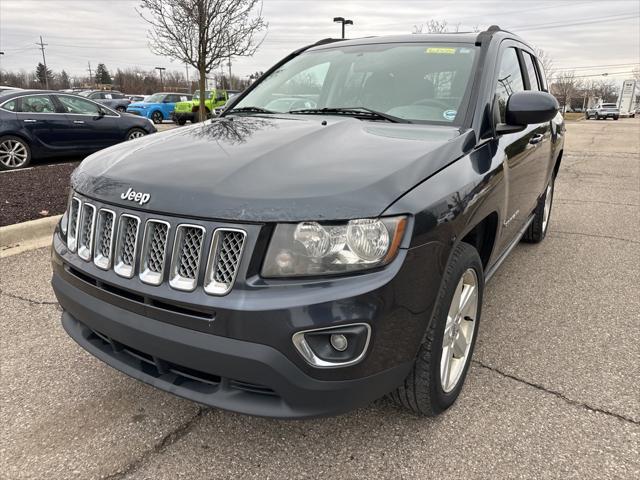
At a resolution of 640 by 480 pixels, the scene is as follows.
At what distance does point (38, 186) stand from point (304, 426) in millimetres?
5727

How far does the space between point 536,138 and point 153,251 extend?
115 inches

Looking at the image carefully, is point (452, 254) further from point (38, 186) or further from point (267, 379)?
point (38, 186)

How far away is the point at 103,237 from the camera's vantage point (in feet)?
6.86

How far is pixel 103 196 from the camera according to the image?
209cm

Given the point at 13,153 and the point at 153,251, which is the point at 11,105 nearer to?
the point at 13,153

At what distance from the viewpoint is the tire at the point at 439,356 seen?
2041 millimetres

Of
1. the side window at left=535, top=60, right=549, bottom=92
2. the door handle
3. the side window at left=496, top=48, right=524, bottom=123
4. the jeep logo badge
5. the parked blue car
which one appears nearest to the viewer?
the jeep logo badge

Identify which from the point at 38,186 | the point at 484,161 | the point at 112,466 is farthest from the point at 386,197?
the point at 38,186

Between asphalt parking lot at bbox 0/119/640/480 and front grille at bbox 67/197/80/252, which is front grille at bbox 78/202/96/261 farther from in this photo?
asphalt parking lot at bbox 0/119/640/480

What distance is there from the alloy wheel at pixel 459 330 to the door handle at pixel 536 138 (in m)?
1.52

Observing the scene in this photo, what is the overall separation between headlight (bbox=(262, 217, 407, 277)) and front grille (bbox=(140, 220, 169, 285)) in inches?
16.8

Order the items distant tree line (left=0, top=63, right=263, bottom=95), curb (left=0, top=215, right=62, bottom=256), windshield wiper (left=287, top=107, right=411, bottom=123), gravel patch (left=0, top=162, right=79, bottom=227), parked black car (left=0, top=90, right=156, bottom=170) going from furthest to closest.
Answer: distant tree line (left=0, top=63, right=263, bottom=95) < parked black car (left=0, top=90, right=156, bottom=170) < gravel patch (left=0, top=162, right=79, bottom=227) < curb (left=0, top=215, right=62, bottom=256) < windshield wiper (left=287, top=107, right=411, bottom=123)

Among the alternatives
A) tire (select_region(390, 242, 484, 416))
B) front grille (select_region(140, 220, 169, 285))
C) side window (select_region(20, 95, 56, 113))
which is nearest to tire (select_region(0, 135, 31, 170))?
side window (select_region(20, 95, 56, 113))

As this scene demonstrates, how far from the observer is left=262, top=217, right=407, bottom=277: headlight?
173 cm
